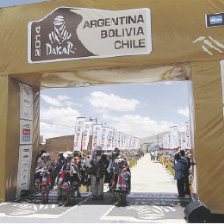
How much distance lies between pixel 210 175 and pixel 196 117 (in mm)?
1434

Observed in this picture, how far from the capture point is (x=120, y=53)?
277 inches

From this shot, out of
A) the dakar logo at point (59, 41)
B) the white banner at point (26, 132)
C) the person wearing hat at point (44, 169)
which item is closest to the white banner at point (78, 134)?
the white banner at point (26, 132)

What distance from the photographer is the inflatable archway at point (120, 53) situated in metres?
6.29

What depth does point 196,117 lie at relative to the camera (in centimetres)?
637

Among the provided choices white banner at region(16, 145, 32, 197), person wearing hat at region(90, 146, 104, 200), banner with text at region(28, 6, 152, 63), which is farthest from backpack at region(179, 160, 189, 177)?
white banner at region(16, 145, 32, 197)

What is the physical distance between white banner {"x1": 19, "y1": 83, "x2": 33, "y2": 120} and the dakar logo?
67.2 inches

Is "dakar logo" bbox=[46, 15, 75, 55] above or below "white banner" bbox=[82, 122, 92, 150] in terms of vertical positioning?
above

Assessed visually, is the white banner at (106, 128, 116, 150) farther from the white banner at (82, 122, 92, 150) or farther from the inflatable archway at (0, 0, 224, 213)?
the inflatable archway at (0, 0, 224, 213)

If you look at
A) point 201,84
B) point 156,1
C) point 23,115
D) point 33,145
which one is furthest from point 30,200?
point 156,1

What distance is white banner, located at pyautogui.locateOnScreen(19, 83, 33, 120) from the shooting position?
827 cm

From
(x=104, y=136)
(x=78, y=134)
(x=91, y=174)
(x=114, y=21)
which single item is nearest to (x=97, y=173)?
(x=91, y=174)

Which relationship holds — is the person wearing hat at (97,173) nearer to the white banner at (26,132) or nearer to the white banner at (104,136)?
the white banner at (26,132)

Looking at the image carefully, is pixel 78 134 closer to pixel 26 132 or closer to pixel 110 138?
pixel 110 138

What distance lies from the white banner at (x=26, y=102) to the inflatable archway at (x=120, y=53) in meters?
0.23
